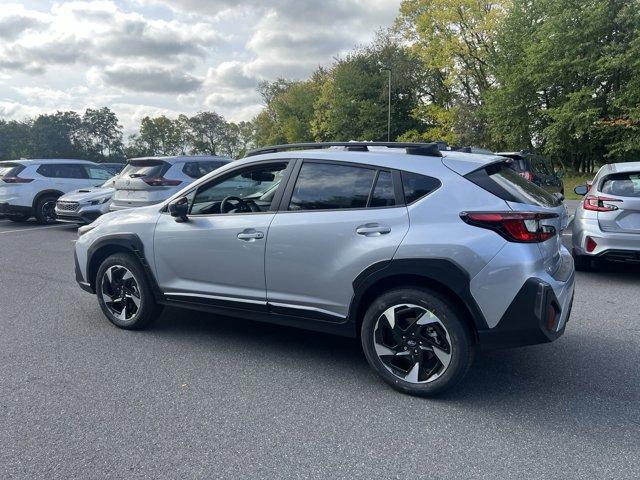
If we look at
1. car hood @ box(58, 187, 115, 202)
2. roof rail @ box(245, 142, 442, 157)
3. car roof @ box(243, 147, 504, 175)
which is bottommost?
car hood @ box(58, 187, 115, 202)

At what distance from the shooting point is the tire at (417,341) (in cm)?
311

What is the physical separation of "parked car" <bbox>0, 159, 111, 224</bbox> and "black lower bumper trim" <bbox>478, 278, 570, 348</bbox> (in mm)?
12710

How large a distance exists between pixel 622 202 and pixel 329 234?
4492 millimetres

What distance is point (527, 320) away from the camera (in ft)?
9.78

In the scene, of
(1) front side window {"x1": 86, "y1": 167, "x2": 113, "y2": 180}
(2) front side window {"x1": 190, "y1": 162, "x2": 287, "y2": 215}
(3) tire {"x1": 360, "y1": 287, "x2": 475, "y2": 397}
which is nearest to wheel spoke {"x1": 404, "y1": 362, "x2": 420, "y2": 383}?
(3) tire {"x1": 360, "y1": 287, "x2": 475, "y2": 397}

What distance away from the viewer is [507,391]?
11.1ft

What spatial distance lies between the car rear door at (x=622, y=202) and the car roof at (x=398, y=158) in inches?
132

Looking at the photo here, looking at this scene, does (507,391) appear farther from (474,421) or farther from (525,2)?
(525,2)

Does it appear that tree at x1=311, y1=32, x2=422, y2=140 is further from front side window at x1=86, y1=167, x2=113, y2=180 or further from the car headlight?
the car headlight

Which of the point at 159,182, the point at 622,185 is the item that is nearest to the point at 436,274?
the point at 622,185

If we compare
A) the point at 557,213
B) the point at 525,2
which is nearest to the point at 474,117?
the point at 525,2

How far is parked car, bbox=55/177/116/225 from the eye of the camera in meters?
11.0

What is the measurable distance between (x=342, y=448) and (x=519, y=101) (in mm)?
32035

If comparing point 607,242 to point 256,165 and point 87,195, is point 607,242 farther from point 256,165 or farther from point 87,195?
point 87,195
